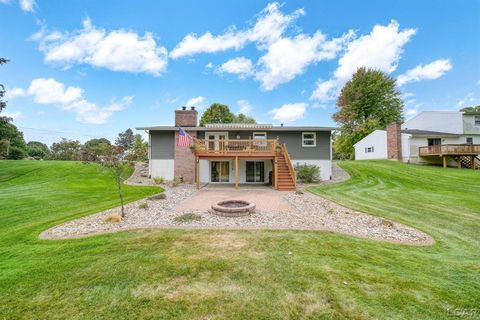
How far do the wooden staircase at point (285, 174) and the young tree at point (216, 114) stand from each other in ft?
84.5

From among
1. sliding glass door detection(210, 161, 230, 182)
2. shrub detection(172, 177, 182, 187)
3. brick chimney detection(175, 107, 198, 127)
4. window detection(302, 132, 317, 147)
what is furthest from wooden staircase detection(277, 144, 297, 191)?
brick chimney detection(175, 107, 198, 127)

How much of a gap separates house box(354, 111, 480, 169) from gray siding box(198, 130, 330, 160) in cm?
1282

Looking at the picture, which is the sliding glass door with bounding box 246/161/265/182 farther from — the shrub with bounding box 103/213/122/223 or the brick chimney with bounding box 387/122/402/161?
the brick chimney with bounding box 387/122/402/161

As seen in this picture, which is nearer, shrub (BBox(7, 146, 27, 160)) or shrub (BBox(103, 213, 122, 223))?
shrub (BBox(103, 213, 122, 223))

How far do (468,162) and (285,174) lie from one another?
71.4ft

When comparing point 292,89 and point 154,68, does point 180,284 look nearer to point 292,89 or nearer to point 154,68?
point 154,68

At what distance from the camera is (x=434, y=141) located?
24531 millimetres

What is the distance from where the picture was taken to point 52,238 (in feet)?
18.2

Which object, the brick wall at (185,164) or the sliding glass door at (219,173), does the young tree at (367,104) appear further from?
the brick wall at (185,164)

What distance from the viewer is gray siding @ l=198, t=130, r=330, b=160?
17438 mm

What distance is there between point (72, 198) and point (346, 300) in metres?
12.2

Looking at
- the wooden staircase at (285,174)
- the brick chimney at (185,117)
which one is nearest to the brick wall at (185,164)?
the brick chimney at (185,117)

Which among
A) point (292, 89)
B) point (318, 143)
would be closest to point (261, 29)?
point (318, 143)

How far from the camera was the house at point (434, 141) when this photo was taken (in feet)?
70.8
